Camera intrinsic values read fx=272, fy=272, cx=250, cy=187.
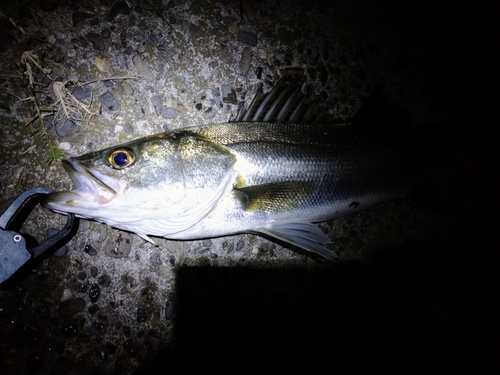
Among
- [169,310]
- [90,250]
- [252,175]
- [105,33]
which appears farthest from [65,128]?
[169,310]

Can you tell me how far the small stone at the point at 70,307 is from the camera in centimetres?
204

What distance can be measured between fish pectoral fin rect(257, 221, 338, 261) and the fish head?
0.49m

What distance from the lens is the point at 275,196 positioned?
6.49 feet

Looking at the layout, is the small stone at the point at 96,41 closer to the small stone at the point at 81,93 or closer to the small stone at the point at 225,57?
the small stone at the point at 81,93

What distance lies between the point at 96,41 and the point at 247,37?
1.28m

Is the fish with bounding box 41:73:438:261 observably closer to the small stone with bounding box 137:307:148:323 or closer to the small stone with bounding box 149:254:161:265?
the small stone with bounding box 149:254:161:265

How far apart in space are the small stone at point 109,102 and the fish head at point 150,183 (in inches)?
23.1

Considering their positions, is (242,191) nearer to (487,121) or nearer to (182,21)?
(182,21)

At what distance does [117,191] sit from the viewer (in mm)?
1701

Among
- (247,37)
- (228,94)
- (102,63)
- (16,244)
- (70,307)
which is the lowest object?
(70,307)

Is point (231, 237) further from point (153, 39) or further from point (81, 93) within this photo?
point (153, 39)

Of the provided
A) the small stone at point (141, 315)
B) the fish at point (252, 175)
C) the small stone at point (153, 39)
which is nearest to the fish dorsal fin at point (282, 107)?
the fish at point (252, 175)

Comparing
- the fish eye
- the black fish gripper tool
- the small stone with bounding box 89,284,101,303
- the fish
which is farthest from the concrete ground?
the fish eye

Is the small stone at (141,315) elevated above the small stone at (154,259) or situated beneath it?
situated beneath
